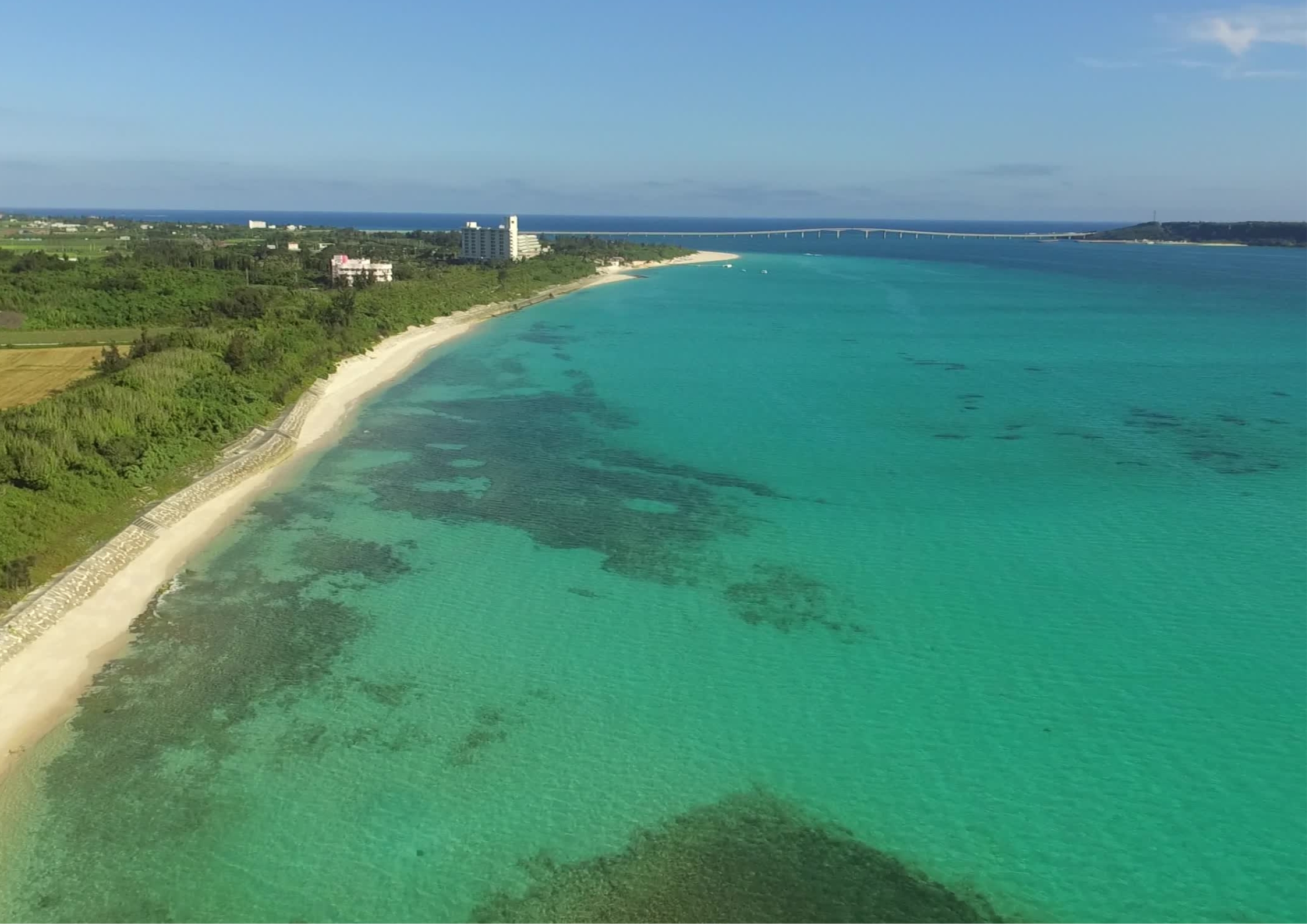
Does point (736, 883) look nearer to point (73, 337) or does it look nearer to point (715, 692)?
point (715, 692)

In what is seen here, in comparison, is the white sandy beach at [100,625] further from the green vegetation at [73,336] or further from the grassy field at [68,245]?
the grassy field at [68,245]

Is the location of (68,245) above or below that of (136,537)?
above

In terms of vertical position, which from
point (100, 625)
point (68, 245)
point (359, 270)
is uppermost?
point (68, 245)

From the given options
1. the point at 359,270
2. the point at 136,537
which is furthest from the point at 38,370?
the point at 359,270

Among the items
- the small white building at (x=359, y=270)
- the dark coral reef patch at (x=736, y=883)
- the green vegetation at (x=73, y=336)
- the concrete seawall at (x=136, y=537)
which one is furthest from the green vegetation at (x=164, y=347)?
the dark coral reef patch at (x=736, y=883)

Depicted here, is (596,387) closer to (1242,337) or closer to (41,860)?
(41,860)

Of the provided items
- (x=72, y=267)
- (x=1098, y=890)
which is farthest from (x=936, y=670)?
(x=72, y=267)

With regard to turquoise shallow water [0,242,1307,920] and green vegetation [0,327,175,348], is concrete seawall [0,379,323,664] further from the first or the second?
green vegetation [0,327,175,348]
